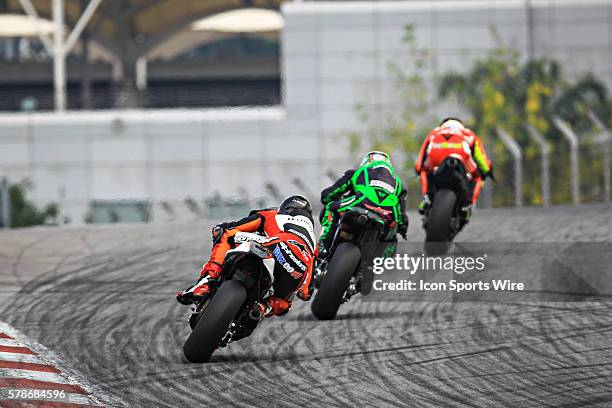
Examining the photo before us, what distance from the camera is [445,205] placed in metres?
15.3

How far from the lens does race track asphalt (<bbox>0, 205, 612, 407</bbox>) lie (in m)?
9.13

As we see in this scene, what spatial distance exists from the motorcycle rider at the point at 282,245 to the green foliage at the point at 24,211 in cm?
2419

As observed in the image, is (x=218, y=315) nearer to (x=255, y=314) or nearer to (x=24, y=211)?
(x=255, y=314)

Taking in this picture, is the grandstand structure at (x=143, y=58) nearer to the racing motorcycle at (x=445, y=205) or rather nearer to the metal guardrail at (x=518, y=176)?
the metal guardrail at (x=518, y=176)

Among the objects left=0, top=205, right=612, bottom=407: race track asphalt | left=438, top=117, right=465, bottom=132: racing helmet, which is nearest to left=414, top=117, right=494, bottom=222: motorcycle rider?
left=438, top=117, right=465, bottom=132: racing helmet

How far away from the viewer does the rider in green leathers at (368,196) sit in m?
12.8

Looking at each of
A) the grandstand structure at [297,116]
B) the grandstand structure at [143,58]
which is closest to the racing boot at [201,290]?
the grandstand structure at [297,116]

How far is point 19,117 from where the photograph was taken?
3797 centimetres

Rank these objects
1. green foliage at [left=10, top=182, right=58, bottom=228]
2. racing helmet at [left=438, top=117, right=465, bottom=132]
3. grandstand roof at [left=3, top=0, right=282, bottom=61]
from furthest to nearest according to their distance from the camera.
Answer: grandstand roof at [left=3, top=0, right=282, bottom=61] < green foliage at [left=10, top=182, right=58, bottom=228] < racing helmet at [left=438, top=117, right=465, bottom=132]

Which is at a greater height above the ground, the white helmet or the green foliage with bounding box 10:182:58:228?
the white helmet

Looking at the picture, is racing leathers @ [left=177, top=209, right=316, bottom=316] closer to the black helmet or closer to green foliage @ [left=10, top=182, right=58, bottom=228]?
the black helmet

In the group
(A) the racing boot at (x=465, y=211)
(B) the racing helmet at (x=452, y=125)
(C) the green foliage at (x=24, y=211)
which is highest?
(B) the racing helmet at (x=452, y=125)

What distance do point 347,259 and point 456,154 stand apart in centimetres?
418

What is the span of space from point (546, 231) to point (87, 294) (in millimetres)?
7222
